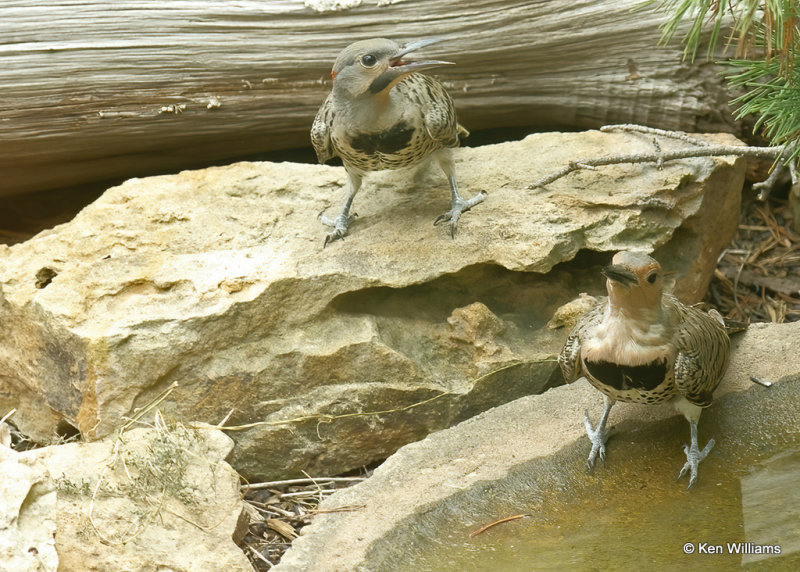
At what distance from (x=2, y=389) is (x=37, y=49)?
2048mm

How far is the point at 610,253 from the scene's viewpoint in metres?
4.70

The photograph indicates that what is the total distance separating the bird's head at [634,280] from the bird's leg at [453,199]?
1294 millimetres

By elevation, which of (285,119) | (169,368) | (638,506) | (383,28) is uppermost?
Answer: (383,28)

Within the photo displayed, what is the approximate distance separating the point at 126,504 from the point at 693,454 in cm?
224

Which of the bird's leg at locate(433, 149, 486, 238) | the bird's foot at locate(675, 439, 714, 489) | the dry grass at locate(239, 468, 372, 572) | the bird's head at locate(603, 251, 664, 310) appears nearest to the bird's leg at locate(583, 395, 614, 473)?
the bird's foot at locate(675, 439, 714, 489)

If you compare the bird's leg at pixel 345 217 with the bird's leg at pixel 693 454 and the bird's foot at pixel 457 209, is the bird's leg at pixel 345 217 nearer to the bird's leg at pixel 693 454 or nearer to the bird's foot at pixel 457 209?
the bird's foot at pixel 457 209

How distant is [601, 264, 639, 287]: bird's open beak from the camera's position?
10.8ft

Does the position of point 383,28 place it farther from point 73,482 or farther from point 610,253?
point 73,482

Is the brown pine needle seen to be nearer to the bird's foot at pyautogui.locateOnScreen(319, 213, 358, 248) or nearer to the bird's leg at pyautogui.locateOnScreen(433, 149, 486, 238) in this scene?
the bird's leg at pyautogui.locateOnScreen(433, 149, 486, 238)

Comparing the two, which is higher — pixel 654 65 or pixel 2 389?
pixel 654 65

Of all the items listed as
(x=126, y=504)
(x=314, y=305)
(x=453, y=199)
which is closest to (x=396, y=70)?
(x=453, y=199)

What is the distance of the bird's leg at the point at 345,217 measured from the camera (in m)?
4.66


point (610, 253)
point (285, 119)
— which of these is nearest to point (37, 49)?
point (285, 119)

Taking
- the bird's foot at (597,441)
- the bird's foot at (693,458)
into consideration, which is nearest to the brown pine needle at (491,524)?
the bird's foot at (597,441)
